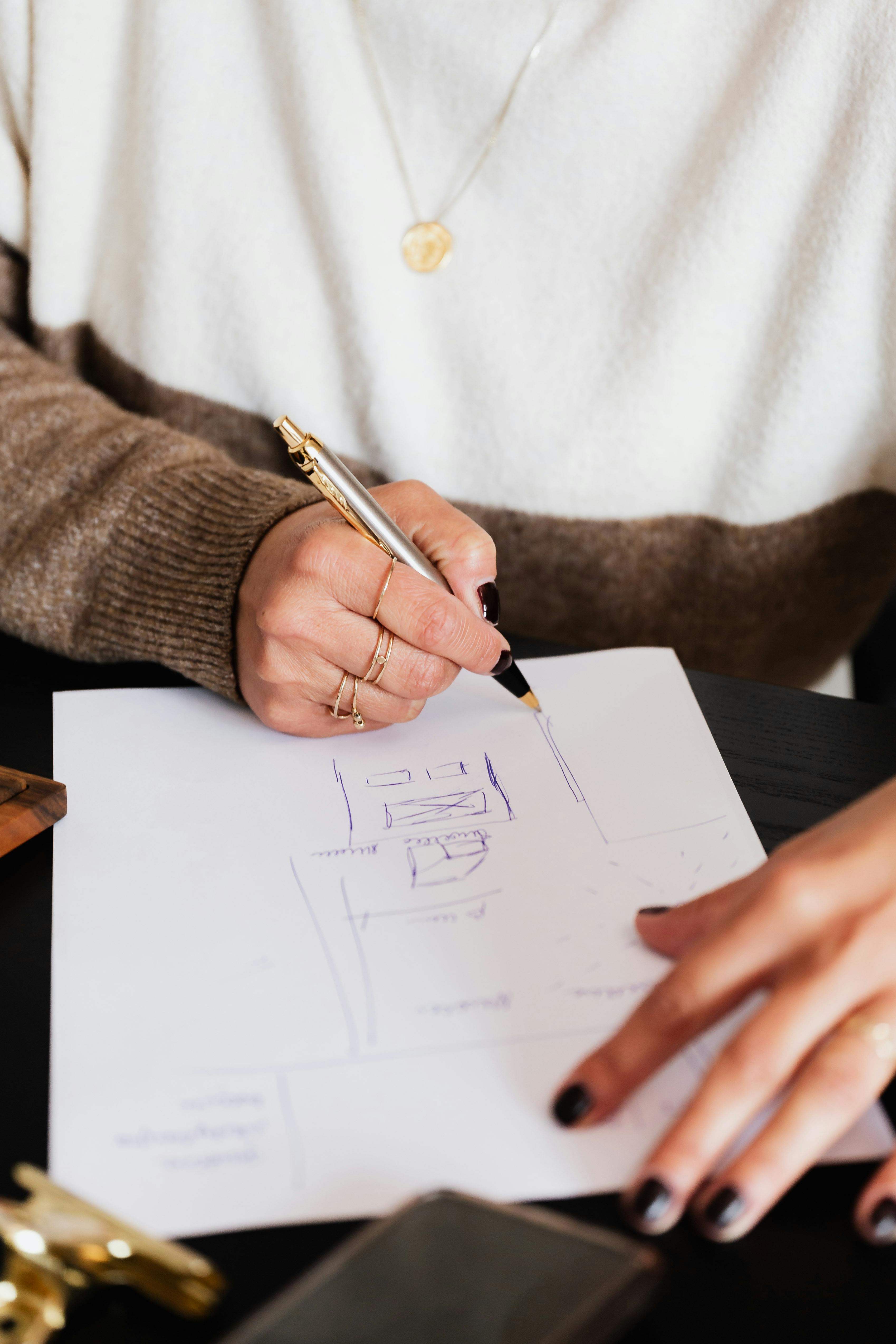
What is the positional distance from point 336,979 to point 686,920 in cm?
15

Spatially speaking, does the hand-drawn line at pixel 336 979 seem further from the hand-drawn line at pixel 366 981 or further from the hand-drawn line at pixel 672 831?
the hand-drawn line at pixel 672 831

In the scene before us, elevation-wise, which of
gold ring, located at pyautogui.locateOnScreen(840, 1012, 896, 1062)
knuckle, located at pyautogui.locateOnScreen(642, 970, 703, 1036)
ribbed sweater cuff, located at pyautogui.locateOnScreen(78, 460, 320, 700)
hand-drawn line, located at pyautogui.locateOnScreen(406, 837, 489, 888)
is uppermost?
gold ring, located at pyautogui.locateOnScreen(840, 1012, 896, 1062)

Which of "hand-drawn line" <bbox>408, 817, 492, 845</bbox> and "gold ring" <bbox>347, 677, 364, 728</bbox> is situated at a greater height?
"hand-drawn line" <bbox>408, 817, 492, 845</bbox>

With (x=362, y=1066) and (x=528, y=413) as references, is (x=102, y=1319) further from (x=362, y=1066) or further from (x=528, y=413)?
(x=528, y=413)

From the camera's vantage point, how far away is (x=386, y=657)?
0.57 m

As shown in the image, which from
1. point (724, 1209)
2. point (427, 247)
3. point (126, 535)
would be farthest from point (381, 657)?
point (427, 247)

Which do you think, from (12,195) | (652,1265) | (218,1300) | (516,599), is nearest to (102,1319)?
(218,1300)

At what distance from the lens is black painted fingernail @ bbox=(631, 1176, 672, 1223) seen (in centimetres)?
32

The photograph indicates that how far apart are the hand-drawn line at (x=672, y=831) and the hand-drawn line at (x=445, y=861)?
68 millimetres

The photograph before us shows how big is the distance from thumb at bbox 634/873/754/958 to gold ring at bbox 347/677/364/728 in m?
0.21

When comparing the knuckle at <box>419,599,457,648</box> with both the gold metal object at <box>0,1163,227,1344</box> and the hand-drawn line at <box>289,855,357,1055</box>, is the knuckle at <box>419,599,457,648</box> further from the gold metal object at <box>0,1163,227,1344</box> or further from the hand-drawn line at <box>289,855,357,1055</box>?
the gold metal object at <box>0,1163,227,1344</box>

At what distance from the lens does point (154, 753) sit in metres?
0.57

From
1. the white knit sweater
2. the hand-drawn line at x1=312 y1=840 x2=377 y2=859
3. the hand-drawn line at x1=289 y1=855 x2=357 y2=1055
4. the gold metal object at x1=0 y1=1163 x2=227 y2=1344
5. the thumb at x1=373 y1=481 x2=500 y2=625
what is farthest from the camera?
the white knit sweater

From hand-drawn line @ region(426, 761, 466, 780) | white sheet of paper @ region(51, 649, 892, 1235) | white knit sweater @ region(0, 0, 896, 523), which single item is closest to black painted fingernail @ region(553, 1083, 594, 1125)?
white sheet of paper @ region(51, 649, 892, 1235)
